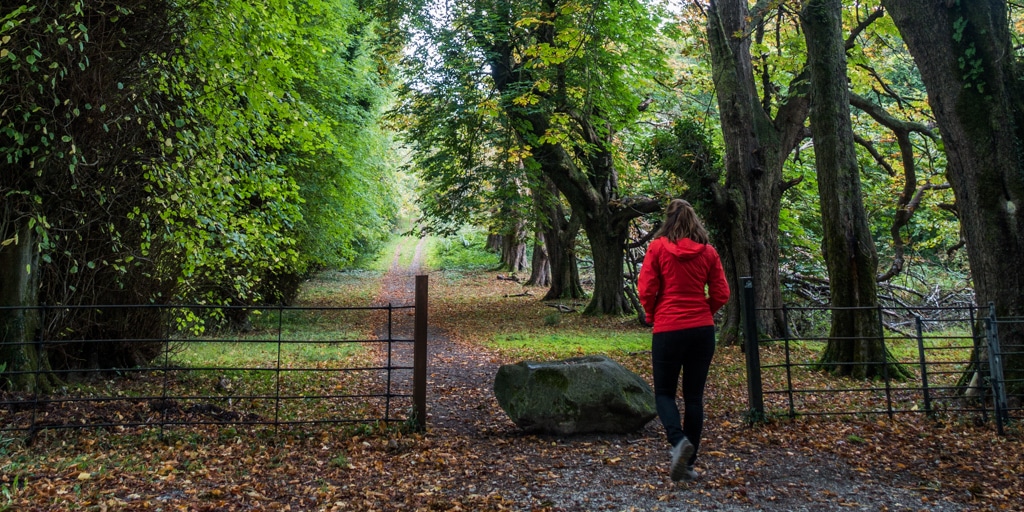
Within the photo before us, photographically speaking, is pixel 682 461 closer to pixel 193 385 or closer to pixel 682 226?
pixel 682 226

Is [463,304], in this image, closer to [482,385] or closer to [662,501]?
[482,385]

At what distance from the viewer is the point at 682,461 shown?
4.75 metres

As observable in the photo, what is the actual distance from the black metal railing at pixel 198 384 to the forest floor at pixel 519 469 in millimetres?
359

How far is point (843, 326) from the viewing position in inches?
352

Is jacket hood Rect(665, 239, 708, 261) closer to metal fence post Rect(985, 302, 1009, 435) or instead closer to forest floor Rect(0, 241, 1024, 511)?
forest floor Rect(0, 241, 1024, 511)

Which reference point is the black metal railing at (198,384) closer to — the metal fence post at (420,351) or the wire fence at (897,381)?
the metal fence post at (420,351)

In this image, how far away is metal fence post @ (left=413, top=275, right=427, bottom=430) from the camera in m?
6.23

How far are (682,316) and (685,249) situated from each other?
516mm

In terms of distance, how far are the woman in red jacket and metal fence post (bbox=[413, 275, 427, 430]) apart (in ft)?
7.35

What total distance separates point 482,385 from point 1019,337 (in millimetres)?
6325

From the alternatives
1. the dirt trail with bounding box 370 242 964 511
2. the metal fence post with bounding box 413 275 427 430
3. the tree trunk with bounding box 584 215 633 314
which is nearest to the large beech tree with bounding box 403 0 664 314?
the tree trunk with bounding box 584 215 633 314

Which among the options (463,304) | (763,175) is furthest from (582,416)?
(463,304)

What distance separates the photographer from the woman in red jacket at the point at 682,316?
4.80 meters

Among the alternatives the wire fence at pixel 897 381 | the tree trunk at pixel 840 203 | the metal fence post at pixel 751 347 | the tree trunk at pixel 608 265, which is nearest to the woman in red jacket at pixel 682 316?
the metal fence post at pixel 751 347
